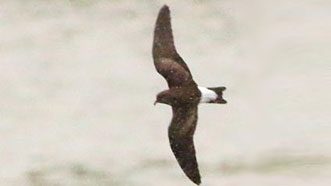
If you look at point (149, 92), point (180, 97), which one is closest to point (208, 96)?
point (180, 97)

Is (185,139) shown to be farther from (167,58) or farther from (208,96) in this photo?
(167,58)

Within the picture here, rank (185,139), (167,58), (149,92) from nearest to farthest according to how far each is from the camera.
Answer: (185,139)
(167,58)
(149,92)

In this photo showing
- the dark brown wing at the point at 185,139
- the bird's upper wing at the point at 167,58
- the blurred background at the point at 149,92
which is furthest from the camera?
the blurred background at the point at 149,92

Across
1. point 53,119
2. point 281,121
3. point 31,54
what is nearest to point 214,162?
point 281,121

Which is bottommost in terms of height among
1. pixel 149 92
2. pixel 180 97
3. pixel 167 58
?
pixel 180 97

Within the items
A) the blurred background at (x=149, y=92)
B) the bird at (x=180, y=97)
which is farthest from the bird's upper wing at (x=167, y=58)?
the blurred background at (x=149, y=92)

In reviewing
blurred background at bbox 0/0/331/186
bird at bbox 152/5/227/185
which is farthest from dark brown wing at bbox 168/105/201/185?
blurred background at bbox 0/0/331/186

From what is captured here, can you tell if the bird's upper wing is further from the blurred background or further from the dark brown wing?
the blurred background

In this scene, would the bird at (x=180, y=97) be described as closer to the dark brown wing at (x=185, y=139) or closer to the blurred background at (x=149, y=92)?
the dark brown wing at (x=185, y=139)
